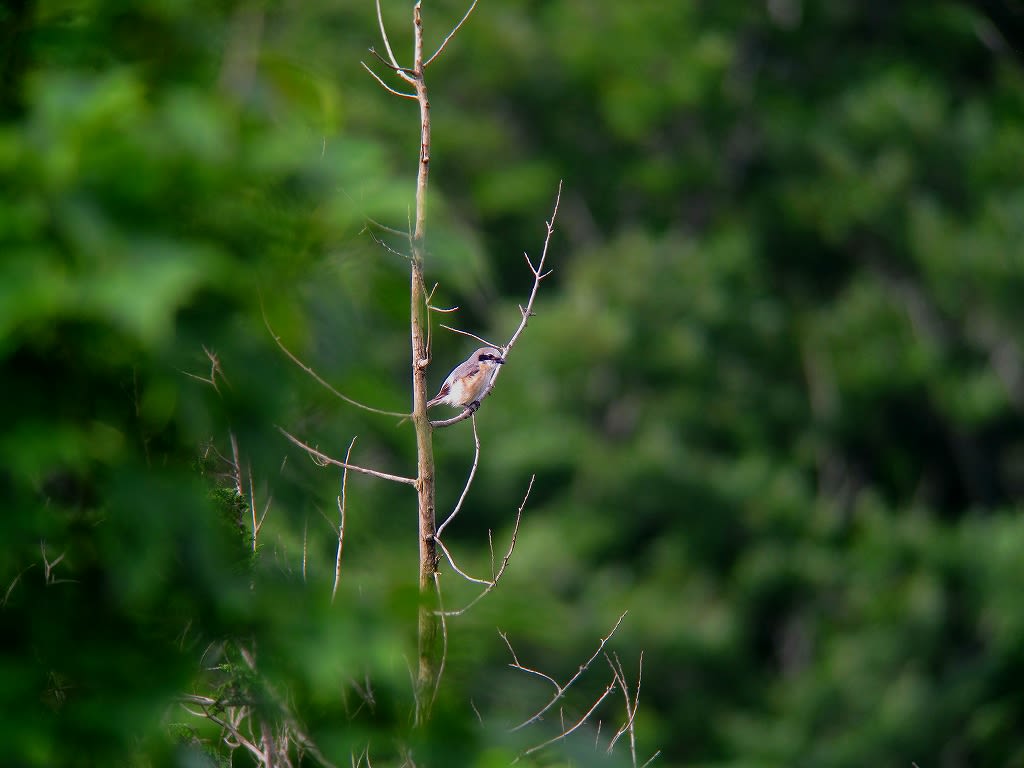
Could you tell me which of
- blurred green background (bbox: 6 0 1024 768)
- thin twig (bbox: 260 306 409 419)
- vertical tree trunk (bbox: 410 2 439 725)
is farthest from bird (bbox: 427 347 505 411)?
thin twig (bbox: 260 306 409 419)

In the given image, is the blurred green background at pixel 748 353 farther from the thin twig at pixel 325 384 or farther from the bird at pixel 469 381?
the thin twig at pixel 325 384

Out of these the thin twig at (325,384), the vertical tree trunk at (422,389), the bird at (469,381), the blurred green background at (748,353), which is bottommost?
the blurred green background at (748,353)

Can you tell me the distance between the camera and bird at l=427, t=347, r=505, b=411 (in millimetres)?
5867

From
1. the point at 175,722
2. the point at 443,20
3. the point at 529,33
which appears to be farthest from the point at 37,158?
the point at 529,33

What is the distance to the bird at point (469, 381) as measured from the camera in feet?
19.2

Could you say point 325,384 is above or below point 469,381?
above

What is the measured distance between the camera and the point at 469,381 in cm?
593

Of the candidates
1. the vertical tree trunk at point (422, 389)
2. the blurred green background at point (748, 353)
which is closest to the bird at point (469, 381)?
the blurred green background at point (748, 353)

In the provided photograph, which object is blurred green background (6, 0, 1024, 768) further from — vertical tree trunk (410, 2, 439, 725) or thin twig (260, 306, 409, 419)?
thin twig (260, 306, 409, 419)

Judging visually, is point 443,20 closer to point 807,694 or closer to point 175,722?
point 807,694

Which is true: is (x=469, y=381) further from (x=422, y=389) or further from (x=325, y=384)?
(x=325, y=384)

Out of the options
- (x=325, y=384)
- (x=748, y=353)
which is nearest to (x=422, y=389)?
(x=325, y=384)

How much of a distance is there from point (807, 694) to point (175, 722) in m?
14.6

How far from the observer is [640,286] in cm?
1753
